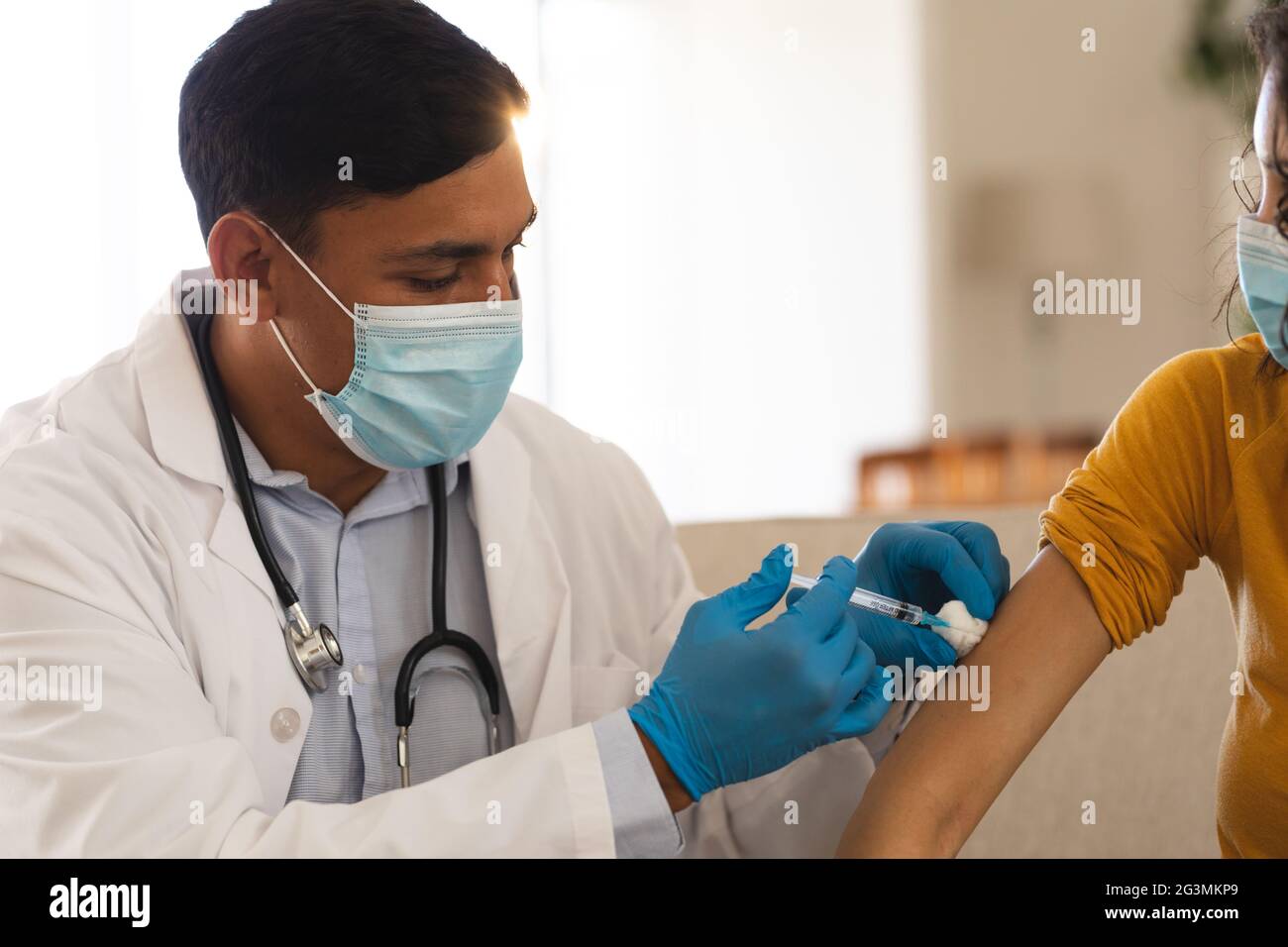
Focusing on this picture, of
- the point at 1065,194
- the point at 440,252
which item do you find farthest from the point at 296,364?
the point at 1065,194

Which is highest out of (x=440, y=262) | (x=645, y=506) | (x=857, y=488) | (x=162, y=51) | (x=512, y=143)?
(x=162, y=51)

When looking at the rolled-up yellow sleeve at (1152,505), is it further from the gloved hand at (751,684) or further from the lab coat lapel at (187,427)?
the lab coat lapel at (187,427)

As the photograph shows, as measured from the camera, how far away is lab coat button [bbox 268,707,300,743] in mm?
1291

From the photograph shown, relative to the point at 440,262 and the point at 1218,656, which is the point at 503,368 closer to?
the point at 440,262

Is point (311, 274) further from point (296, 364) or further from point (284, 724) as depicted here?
point (284, 724)

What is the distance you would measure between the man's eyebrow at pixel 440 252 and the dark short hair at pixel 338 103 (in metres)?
0.07

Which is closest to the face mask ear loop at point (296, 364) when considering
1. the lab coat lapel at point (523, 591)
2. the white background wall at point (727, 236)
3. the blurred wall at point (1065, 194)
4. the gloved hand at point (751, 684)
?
the lab coat lapel at point (523, 591)

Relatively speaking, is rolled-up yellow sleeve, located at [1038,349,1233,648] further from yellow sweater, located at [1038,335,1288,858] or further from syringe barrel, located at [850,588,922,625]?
syringe barrel, located at [850,588,922,625]

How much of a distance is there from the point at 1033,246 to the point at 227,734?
406 cm

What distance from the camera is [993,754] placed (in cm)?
117

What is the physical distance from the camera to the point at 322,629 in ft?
4.29

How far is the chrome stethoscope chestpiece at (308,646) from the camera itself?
51.3 inches

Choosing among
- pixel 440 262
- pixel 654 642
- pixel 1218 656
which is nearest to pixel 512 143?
pixel 440 262

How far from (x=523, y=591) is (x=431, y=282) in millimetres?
391
